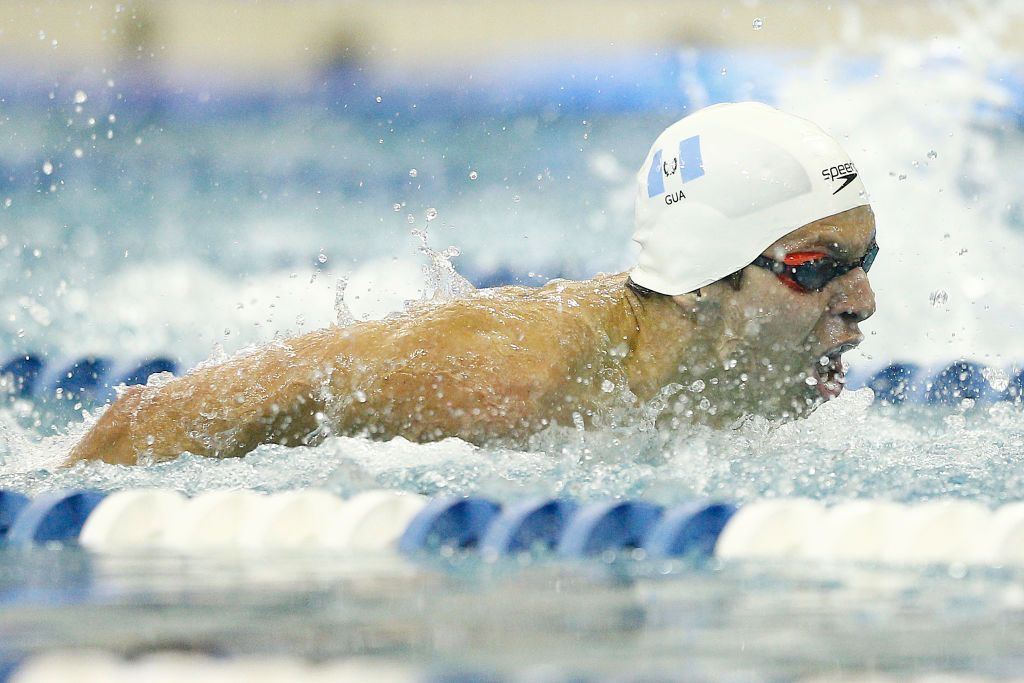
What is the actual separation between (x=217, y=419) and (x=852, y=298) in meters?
1.27

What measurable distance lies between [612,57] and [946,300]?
2.15 meters

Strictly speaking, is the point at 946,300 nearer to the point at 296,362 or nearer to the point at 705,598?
the point at 296,362

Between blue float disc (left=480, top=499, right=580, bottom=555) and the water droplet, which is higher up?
the water droplet

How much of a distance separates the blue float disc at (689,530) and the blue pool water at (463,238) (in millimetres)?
48

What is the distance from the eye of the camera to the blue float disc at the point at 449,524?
1.95m

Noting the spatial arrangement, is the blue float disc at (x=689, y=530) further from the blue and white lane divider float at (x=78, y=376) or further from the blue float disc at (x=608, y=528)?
the blue and white lane divider float at (x=78, y=376)

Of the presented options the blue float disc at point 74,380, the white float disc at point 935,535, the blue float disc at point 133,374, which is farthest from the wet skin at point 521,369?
the blue float disc at point 74,380

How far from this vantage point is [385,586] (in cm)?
163

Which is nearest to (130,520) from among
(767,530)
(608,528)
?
(608,528)

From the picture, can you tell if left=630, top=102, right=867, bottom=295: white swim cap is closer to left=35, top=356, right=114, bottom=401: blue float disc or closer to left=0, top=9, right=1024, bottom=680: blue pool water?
left=0, top=9, right=1024, bottom=680: blue pool water

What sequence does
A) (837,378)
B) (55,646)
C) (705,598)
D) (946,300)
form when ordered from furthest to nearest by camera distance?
(946,300), (837,378), (705,598), (55,646)

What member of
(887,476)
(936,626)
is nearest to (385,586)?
(936,626)

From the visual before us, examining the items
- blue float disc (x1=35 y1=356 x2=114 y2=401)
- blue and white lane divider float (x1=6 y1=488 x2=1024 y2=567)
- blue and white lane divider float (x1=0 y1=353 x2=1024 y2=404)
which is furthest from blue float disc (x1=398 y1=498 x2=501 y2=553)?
blue float disc (x1=35 y1=356 x2=114 y2=401)

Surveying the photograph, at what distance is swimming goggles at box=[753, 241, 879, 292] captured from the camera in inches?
111
